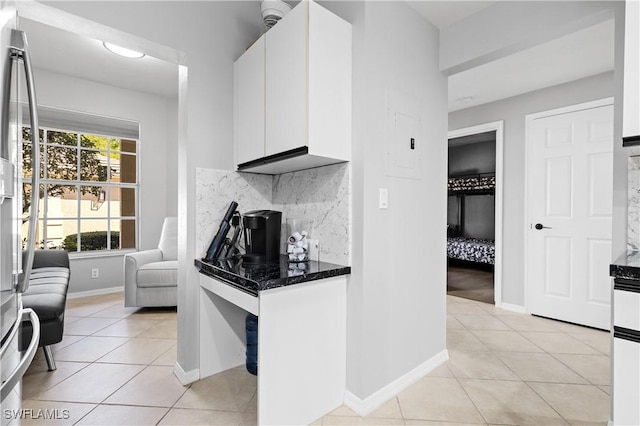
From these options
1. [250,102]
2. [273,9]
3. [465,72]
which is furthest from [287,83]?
[465,72]

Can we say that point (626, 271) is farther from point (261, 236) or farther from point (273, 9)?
point (273, 9)

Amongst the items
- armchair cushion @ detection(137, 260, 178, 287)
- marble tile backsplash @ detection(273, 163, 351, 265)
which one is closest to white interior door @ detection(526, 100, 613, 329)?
marble tile backsplash @ detection(273, 163, 351, 265)

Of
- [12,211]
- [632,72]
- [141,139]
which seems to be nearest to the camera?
[12,211]

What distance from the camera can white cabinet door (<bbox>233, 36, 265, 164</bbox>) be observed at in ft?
6.39

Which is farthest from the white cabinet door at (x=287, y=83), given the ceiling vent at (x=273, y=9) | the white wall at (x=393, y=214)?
the white wall at (x=393, y=214)

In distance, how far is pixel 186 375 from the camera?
2.03 meters

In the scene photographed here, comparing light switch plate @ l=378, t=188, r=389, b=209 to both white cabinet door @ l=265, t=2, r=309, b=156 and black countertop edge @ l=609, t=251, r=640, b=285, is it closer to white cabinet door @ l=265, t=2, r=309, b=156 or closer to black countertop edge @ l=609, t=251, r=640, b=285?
white cabinet door @ l=265, t=2, r=309, b=156

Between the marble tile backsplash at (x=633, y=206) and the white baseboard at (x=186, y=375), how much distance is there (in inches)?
100

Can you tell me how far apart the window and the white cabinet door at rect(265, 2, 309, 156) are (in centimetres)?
361

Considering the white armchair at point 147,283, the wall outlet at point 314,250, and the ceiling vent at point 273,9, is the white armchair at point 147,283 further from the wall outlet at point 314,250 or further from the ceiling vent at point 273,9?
the ceiling vent at point 273,9

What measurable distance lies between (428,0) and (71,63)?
152 inches

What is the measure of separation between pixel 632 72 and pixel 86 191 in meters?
5.31

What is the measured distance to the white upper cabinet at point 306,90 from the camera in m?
1.64

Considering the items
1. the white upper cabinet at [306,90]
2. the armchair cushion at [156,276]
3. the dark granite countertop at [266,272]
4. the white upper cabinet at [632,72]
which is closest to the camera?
the white upper cabinet at [632,72]
